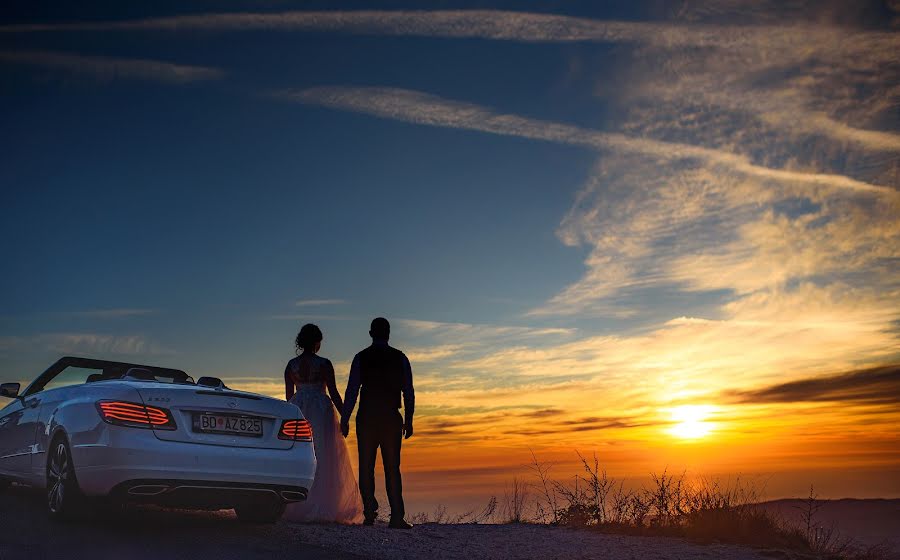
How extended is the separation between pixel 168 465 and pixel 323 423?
3.22 metres

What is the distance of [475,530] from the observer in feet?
33.8

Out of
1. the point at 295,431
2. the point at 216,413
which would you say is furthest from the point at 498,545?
the point at 216,413

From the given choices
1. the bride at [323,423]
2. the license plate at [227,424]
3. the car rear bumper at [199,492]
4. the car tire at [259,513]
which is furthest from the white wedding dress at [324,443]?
the license plate at [227,424]

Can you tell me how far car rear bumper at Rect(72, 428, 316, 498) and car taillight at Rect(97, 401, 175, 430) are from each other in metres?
0.08

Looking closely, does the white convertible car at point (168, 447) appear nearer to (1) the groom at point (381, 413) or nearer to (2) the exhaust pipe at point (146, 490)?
(2) the exhaust pipe at point (146, 490)

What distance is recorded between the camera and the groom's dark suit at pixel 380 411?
974cm

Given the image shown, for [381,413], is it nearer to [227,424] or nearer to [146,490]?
[227,424]

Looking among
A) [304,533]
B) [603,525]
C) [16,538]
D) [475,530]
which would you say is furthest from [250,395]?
[603,525]

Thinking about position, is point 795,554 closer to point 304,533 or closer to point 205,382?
point 304,533

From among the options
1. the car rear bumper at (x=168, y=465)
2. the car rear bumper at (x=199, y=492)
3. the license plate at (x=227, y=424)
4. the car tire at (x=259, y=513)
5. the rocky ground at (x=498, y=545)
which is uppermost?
the license plate at (x=227, y=424)

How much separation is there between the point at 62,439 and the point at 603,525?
20.5 ft

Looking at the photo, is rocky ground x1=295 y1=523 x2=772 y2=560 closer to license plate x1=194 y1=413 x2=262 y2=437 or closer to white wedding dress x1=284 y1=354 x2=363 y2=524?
white wedding dress x1=284 y1=354 x2=363 y2=524

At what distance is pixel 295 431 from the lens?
27.1ft

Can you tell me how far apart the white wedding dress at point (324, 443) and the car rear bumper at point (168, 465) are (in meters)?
2.45
